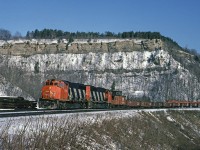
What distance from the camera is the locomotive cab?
40125 mm

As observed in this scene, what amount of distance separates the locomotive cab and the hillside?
11044cm

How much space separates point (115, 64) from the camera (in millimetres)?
174250

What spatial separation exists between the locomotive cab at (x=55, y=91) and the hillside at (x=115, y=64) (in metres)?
110

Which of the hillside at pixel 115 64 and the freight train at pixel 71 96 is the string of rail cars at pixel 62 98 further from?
the hillside at pixel 115 64

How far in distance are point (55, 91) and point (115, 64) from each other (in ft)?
441

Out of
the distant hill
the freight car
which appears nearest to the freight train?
the freight car

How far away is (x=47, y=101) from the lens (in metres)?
39.5

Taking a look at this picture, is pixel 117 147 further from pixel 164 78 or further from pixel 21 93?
pixel 164 78

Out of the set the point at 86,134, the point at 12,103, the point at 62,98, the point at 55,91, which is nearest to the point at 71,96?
the point at 62,98

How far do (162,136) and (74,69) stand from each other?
447ft

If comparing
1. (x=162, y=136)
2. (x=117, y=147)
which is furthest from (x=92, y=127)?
(x=162, y=136)

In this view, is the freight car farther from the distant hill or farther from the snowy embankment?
the distant hill

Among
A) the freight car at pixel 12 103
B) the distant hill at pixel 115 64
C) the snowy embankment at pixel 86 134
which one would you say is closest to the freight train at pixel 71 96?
the freight car at pixel 12 103

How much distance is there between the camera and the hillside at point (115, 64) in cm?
15725
